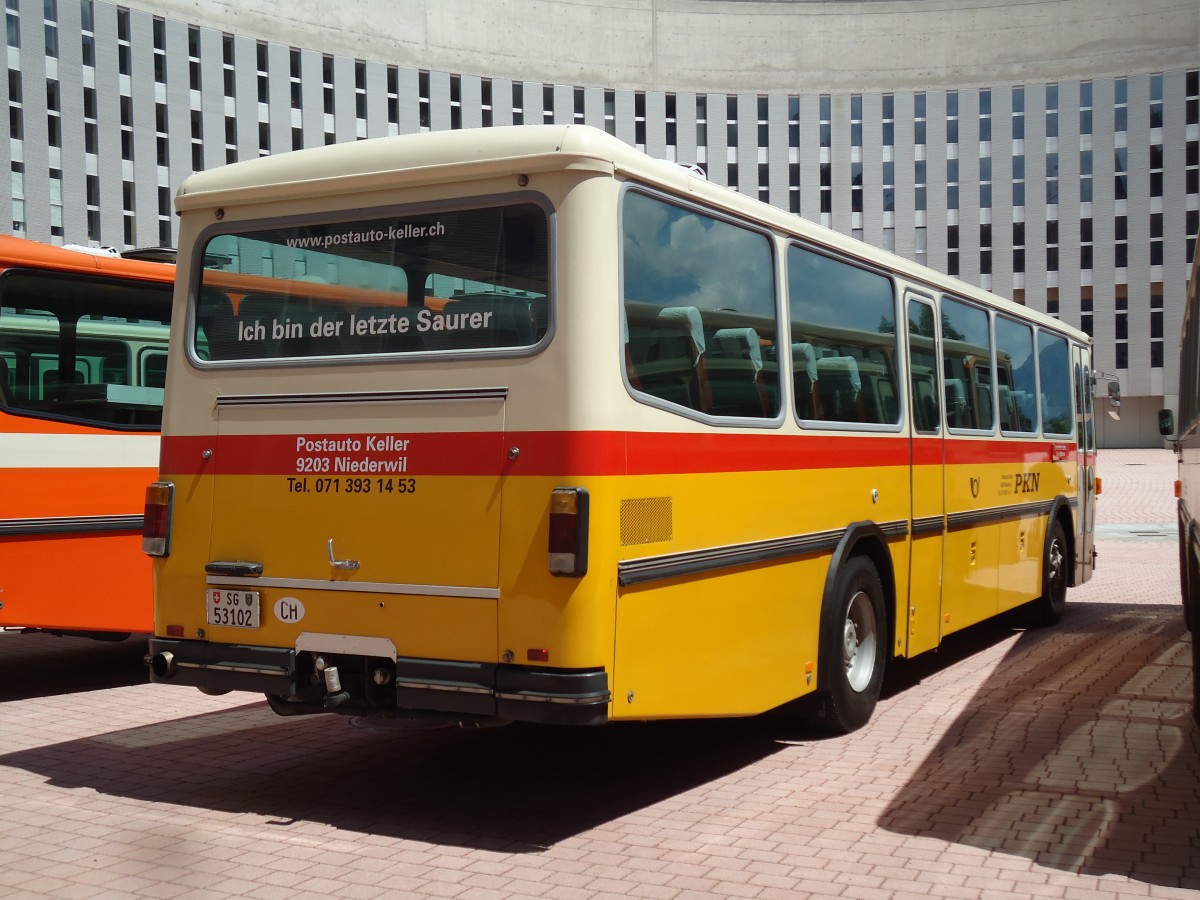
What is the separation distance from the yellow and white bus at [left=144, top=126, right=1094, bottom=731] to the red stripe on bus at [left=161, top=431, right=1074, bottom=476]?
0.05 ft

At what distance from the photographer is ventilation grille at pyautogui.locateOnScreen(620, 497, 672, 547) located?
19.0 ft

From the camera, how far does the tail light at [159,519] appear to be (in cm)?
664

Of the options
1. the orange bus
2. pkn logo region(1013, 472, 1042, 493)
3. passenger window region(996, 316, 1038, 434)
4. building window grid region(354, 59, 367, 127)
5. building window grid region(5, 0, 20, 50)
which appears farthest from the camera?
building window grid region(354, 59, 367, 127)

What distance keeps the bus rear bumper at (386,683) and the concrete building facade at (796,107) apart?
210 ft

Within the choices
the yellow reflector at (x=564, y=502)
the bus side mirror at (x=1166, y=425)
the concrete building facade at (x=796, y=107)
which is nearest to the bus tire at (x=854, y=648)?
the yellow reflector at (x=564, y=502)

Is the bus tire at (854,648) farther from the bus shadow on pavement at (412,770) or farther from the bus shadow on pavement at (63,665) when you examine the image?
the bus shadow on pavement at (63,665)

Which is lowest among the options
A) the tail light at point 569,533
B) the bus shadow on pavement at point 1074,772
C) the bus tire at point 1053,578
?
the bus shadow on pavement at point 1074,772

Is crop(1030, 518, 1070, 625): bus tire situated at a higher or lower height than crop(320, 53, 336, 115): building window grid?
lower

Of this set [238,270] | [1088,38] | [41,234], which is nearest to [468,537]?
[238,270]

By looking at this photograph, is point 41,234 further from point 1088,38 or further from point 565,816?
point 565,816

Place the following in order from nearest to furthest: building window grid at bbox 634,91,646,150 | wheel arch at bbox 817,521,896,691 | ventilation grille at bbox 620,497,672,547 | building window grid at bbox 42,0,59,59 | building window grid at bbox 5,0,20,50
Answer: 1. ventilation grille at bbox 620,497,672,547
2. wheel arch at bbox 817,521,896,691
3. building window grid at bbox 5,0,20,50
4. building window grid at bbox 42,0,59,59
5. building window grid at bbox 634,91,646,150

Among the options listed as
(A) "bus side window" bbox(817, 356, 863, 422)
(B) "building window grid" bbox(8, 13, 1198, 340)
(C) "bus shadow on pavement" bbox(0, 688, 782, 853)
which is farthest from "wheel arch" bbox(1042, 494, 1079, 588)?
(B) "building window grid" bbox(8, 13, 1198, 340)

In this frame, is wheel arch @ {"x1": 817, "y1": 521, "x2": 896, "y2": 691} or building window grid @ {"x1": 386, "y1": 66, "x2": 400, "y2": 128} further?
building window grid @ {"x1": 386, "y1": 66, "x2": 400, "y2": 128}

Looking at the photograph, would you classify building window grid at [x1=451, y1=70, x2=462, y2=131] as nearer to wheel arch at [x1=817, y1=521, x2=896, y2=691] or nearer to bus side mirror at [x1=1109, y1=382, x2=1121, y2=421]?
bus side mirror at [x1=1109, y1=382, x2=1121, y2=421]
